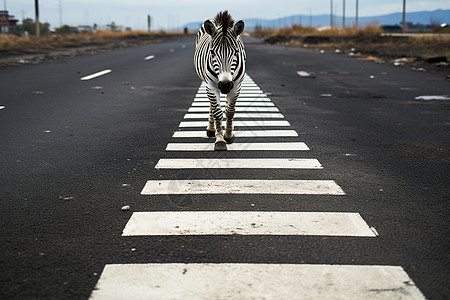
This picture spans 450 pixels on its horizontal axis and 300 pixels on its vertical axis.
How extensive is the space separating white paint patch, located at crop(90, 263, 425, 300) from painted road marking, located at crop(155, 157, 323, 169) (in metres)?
2.91

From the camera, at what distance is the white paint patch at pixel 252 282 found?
3.37m

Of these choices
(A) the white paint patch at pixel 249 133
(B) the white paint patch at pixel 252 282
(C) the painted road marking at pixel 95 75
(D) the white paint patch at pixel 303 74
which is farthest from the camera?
(D) the white paint patch at pixel 303 74

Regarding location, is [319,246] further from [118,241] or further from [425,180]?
[425,180]

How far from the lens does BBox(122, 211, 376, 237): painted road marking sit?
4.48m

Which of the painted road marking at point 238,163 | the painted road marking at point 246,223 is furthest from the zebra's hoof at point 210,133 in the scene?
the painted road marking at point 246,223

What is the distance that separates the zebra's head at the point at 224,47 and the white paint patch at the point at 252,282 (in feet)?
11.3

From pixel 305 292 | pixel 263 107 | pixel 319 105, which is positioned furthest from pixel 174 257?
pixel 319 105

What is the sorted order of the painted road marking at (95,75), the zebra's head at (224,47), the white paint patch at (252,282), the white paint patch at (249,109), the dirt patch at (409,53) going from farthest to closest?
1. the dirt patch at (409,53)
2. the painted road marking at (95,75)
3. the white paint patch at (249,109)
4. the zebra's head at (224,47)
5. the white paint patch at (252,282)

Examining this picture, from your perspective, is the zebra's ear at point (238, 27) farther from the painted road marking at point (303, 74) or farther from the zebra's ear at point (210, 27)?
the painted road marking at point (303, 74)

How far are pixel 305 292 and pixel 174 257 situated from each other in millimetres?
1024

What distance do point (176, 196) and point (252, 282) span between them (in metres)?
2.09

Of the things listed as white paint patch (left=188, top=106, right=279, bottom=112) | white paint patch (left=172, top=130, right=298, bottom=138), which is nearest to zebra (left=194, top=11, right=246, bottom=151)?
white paint patch (left=172, top=130, right=298, bottom=138)

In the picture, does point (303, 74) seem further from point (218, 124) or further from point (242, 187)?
point (242, 187)

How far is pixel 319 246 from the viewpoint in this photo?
4.18 m
